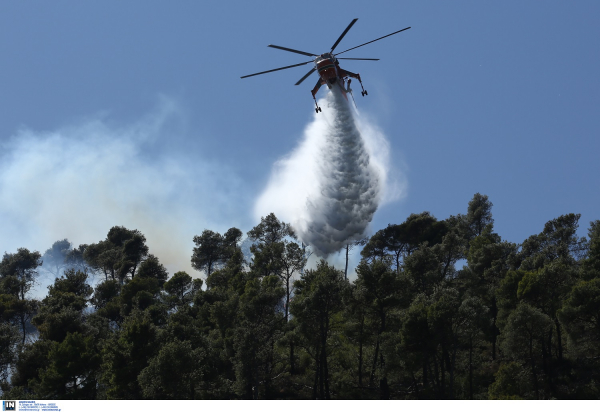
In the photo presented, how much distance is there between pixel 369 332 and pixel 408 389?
6873mm

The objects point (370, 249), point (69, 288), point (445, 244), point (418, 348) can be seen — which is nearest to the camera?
point (418, 348)

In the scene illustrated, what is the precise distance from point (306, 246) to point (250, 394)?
4003 cm

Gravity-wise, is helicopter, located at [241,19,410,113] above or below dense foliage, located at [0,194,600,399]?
above

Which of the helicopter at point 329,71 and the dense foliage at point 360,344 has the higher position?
the helicopter at point 329,71

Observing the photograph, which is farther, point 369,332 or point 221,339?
point 221,339

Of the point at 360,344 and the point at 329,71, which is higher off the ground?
the point at 329,71

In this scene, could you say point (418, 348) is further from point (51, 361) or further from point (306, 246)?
point (306, 246)

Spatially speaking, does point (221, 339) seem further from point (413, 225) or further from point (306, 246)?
point (413, 225)

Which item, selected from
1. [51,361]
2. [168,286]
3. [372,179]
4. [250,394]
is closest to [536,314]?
[250,394]

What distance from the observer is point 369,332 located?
55344 millimetres

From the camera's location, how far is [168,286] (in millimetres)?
95938
